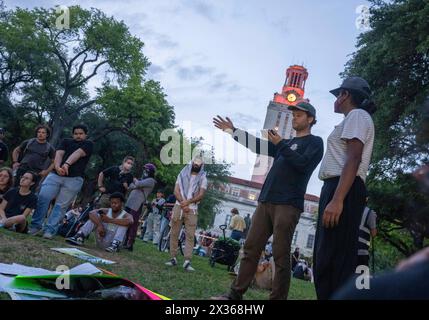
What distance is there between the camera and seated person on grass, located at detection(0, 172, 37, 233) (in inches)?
265

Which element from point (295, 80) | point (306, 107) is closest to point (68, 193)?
point (306, 107)

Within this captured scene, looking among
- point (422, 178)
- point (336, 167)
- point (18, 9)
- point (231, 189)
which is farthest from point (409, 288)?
point (231, 189)

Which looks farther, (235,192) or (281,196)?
(235,192)

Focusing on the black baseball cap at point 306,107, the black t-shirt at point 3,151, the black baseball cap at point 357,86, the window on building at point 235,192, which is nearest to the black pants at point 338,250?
the black baseball cap at point 357,86

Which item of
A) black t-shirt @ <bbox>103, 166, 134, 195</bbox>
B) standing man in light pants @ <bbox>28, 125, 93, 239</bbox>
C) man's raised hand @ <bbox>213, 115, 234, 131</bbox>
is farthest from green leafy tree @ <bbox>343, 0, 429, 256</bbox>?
man's raised hand @ <bbox>213, 115, 234, 131</bbox>

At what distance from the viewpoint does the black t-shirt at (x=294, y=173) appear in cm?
380

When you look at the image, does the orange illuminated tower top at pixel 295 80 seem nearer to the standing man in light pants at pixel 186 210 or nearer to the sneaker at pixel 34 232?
the standing man in light pants at pixel 186 210

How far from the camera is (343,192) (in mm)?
2816

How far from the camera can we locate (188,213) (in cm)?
710

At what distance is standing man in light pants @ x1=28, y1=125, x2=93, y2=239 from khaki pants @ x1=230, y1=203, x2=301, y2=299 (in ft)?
12.6

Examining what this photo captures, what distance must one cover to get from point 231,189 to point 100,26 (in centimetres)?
5805

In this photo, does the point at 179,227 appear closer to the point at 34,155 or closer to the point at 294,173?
the point at 34,155

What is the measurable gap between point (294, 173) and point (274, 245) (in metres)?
0.64
